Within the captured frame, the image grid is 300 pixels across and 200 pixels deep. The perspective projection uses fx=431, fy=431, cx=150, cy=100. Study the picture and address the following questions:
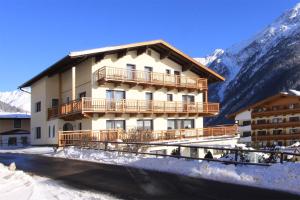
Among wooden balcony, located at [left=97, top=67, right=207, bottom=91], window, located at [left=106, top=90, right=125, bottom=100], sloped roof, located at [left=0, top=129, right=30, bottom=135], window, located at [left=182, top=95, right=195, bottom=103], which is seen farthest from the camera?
sloped roof, located at [left=0, top=129, right=30, bottom=135]

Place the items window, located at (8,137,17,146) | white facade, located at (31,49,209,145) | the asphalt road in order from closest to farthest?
1. the asphalt road
2. white facade, located at (31,49,209,145)
3. window, located at (8,137,17,146)

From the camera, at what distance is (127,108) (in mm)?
38156

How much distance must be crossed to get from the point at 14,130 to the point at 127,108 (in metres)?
24.7

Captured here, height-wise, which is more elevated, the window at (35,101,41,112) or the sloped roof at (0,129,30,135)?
the window at (35,101,41,112)

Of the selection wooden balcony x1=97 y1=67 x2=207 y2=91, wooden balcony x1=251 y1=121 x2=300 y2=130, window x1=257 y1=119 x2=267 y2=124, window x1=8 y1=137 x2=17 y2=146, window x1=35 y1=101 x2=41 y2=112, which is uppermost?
wooden balcony x1=97 y1=67 x2=207 y2=91

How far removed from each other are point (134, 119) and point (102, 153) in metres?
15.4

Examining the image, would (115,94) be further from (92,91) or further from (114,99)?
(92,91)

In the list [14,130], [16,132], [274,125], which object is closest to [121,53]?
[274,125]

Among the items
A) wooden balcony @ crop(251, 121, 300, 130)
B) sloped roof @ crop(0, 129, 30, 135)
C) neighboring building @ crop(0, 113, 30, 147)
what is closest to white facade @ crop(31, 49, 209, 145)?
wooden balcony @ crop(251, 121, 300, 130)

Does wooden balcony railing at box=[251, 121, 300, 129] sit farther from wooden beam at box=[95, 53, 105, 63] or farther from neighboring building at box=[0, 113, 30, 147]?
neighboring building at box=[0, 113, 30, 147]

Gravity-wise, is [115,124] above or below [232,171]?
above

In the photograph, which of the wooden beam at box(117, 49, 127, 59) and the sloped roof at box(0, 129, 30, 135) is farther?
the sloped roof at box(0, 129, 30, 135)

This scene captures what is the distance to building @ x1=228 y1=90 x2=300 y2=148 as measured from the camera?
142ft

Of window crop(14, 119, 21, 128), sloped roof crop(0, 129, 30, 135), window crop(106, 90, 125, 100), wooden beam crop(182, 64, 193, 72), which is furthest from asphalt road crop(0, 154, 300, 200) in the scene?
window crop(14, 119, 21, 128)
